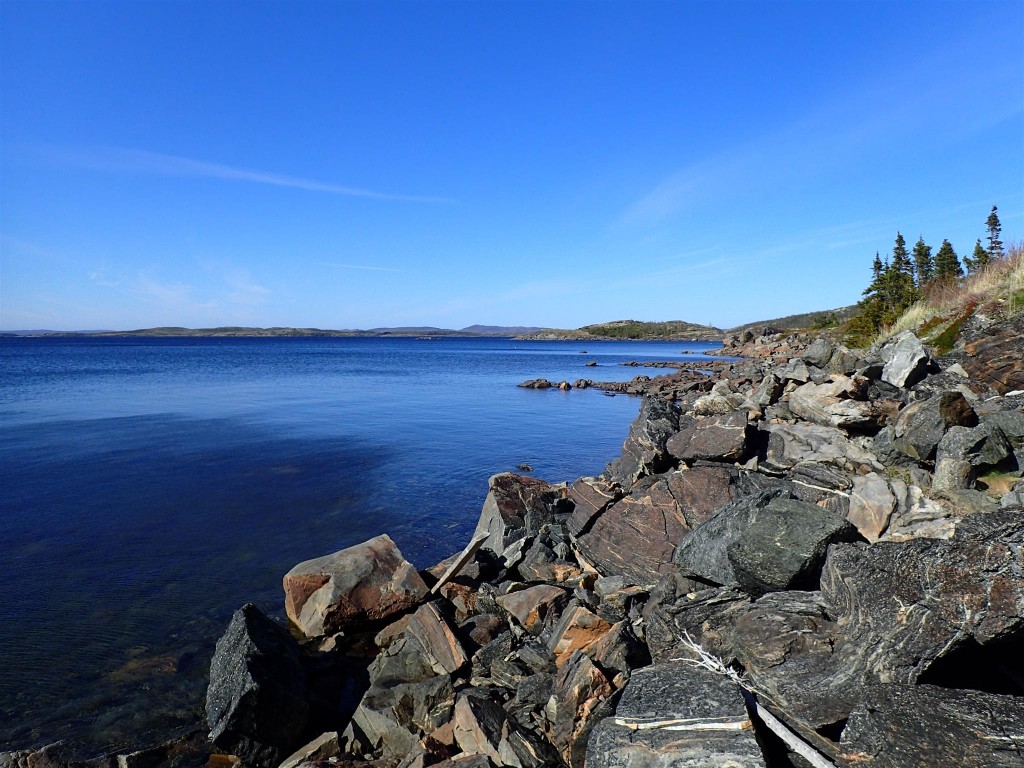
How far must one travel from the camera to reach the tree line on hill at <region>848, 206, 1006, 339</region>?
2301 inches

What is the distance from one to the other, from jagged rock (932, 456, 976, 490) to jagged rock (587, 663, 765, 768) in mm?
7421

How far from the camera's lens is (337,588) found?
12.0 m

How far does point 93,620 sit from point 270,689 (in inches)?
259

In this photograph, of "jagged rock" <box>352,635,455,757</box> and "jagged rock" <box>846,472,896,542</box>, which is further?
"jagged rock" <box>846,472,896,542</box>

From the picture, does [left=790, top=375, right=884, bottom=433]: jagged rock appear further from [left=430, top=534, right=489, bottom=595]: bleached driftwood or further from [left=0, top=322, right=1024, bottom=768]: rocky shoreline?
[left=430, top=534, right=489, bottom=595]: bleached driftwood

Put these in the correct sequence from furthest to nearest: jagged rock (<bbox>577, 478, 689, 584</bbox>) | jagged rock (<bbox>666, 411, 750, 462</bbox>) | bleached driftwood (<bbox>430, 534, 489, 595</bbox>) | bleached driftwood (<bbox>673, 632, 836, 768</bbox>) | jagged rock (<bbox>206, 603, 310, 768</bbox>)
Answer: jagged rock (<bbox>666, 411, 750, 462</bbox>)
bleached driftwood (<bbox>430, 534, 489, 595</bbox>)
jagged rock (<bbox>577, 478, 689, 584</bbox>)
jagged rock (<bbox>206, 603, 310, 768</bbox>)
bleached driftwood (<bbox>673, 632, 836, 768</bbox>)

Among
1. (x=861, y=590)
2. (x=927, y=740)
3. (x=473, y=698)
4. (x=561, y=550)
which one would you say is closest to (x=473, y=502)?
(x=561, y=550)

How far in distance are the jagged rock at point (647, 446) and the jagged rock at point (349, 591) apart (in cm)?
602

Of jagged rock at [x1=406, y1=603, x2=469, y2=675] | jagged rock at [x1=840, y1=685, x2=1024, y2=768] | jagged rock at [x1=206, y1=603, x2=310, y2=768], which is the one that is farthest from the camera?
jagged rock at [x1=406, y1=603, x2=469, y2=675]

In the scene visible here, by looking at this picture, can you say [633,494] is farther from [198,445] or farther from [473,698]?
[198,445]

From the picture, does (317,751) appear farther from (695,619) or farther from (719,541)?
(719,541)

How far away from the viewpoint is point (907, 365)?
1845 cm

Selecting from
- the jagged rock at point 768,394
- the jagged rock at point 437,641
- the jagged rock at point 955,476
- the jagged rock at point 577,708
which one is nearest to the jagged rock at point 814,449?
the jagged rock at point 955,476

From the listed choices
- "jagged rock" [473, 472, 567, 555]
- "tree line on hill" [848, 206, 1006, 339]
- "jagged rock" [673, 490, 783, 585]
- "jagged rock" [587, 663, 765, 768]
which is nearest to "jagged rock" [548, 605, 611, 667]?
"jagged rock" [673, 490, 783, 585]
